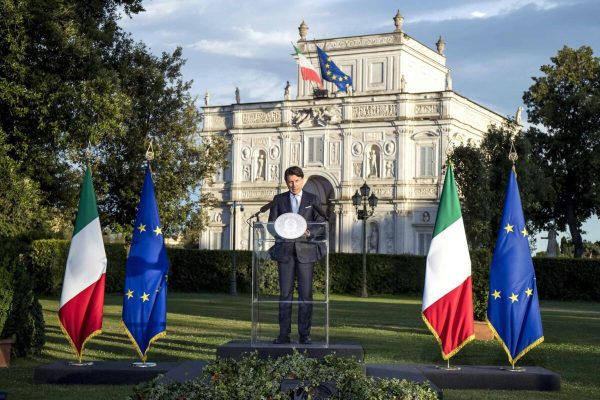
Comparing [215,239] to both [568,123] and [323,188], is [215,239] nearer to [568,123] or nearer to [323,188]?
[323,188]

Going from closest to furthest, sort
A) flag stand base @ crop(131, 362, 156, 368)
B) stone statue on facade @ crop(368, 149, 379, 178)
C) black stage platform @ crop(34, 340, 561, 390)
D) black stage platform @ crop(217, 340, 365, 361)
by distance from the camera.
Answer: black stage platform @ crop(217, 340, 365, 361) → black stage platform @ crop(34, 340, 561, 390) → flag stand base @ crop(131, 362, 156, 368) → stone statue on facade @ crop(368, 149, 379, 178)

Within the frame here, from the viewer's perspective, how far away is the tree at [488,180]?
3975 cm

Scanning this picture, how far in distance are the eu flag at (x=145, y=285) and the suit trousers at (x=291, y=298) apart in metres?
1.91

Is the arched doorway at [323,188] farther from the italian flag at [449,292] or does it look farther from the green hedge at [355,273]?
the italian flag at [449,292]

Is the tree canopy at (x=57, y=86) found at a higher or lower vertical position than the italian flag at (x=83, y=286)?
higher

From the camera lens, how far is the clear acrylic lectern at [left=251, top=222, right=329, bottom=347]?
10.3 meters

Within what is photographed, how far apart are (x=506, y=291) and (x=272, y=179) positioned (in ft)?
147

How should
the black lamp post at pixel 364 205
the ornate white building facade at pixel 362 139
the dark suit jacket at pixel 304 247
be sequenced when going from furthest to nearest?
the ornate white building facade at pixel 362 139 < the black lamp post at pixel 364 205 < the dark suit jacket at pixel 304 247

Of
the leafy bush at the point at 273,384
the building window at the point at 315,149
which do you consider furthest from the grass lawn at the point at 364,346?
the building window at the point at 315,149

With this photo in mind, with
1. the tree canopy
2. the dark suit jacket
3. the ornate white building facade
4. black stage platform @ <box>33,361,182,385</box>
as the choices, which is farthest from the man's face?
the ornate white building facade

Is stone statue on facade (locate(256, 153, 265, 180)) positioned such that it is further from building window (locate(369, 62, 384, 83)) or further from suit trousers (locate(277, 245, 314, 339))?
suit trousers (locate(277, 245, 314, 339))

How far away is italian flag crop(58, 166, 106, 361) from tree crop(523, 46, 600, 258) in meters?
42.5

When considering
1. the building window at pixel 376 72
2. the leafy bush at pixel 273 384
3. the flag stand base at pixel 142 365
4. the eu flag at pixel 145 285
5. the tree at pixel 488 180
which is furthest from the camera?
the building window at pixel 376 72

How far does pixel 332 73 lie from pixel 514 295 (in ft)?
136
